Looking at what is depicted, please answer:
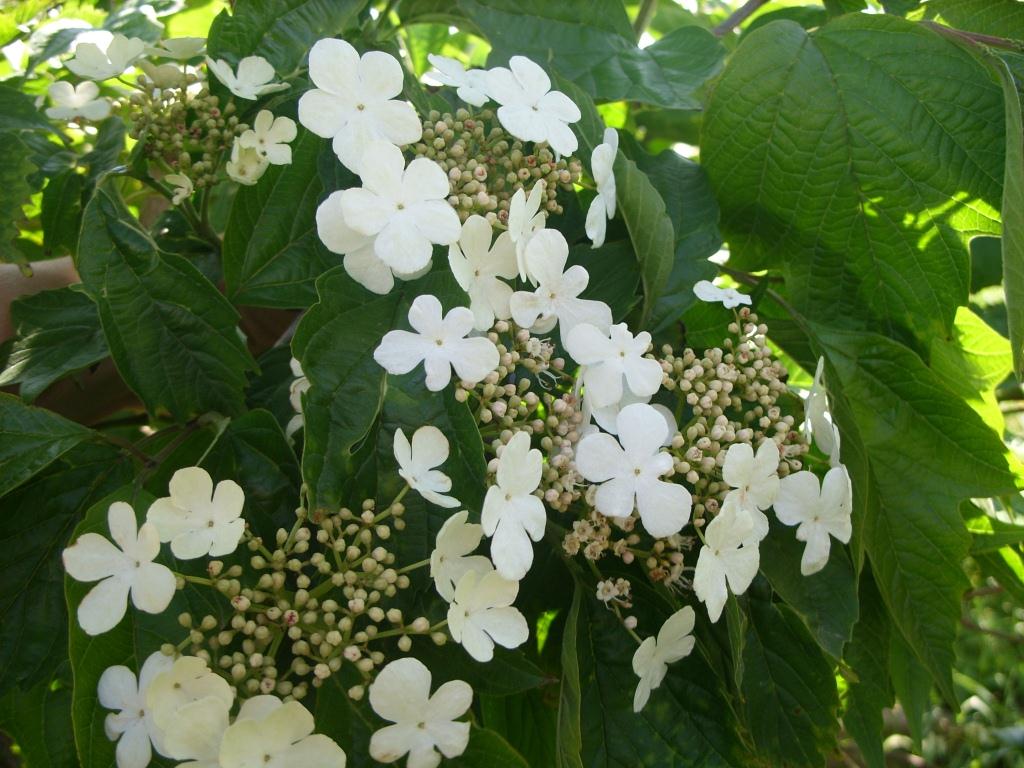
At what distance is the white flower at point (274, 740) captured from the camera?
0.43 meters

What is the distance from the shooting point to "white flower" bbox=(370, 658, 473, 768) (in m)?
0.47

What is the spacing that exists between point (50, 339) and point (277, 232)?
18cm

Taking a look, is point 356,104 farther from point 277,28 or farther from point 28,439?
point 28,439

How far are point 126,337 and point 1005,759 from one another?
2.32m

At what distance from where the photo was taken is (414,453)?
0.49 metres

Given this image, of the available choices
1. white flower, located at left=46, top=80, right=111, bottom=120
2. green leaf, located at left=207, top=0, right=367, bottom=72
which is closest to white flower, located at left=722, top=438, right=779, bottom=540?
green leaf, located at left=207, top=0, right=367, bottom=72

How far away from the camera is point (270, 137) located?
63 centimetres

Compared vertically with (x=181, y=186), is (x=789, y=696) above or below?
below

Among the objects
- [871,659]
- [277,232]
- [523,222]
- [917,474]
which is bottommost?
[871,659]

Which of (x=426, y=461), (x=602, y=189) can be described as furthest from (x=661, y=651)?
(x=602, y=189)

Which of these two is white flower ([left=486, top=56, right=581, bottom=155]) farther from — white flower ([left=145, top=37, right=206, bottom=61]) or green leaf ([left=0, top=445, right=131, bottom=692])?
green leaf ([left=0, top=445, right=131, bottom=692])

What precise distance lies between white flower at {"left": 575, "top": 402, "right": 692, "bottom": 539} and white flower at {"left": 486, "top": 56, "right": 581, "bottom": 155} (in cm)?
20

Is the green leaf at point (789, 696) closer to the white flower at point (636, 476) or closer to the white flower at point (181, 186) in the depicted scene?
the white flower at point (636, 476)

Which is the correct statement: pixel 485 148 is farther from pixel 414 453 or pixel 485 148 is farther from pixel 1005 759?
pixel 1005 759
